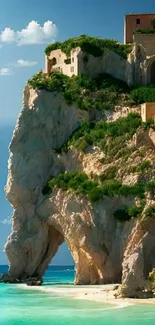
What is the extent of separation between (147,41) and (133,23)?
3205 mm

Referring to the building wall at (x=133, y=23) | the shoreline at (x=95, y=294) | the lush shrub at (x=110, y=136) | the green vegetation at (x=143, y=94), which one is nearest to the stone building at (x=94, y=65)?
the green vegetation at (x=143, y=94)

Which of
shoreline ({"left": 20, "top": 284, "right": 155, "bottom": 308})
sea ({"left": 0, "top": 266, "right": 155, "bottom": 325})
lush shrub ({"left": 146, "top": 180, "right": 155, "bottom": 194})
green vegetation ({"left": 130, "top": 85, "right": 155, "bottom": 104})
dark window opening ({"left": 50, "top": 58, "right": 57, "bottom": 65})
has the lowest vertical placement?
sea ({"left": 0, "top": 266, "right": 155, "bottom": 325})

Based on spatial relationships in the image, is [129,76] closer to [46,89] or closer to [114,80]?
[114,80]

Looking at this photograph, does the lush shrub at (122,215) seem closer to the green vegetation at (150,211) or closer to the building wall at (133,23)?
the green vegetation at (150,211)

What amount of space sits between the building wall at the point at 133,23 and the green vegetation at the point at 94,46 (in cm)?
143

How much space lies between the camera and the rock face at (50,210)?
48.0 meters

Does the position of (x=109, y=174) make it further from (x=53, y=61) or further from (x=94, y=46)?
(x=53, y=61)

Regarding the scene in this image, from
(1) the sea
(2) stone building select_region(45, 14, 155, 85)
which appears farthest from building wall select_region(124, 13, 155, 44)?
(1) the sea

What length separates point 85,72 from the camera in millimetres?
57188

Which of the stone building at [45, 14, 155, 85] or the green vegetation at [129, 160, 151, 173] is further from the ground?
the stone building at [45, 14, 155, 85]

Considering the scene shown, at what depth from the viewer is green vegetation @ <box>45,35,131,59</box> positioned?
2265 inches

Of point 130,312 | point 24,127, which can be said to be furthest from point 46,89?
point 130,312

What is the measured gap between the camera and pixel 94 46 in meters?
58.0

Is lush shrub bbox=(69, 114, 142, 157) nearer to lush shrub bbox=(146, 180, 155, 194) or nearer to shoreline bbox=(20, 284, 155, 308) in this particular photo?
lush shrub bbox=(146, 180, 155, 194)
